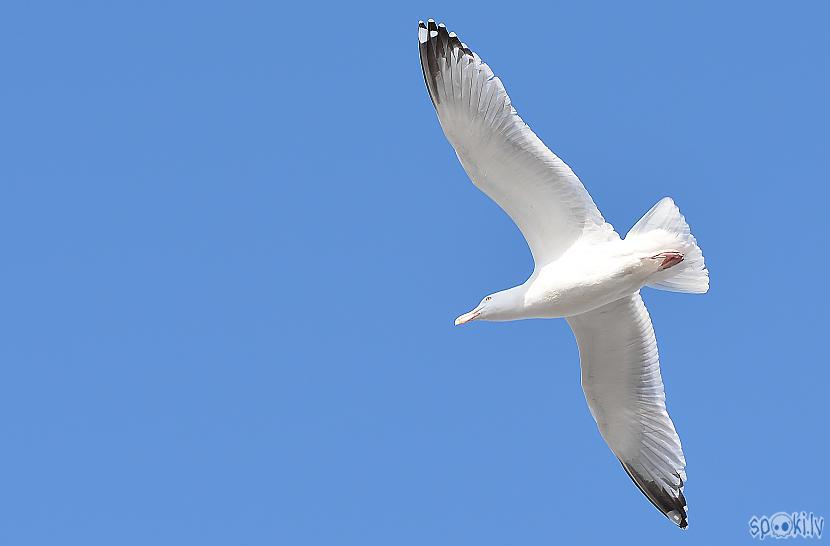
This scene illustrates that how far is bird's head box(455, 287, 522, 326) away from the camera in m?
12.4

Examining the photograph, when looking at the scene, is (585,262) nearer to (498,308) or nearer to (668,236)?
(668,236)

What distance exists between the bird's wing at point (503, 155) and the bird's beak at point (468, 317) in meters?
0.71

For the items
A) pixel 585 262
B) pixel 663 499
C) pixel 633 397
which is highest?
pixel 585 262

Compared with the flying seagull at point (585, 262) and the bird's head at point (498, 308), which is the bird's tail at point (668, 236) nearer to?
the flying seagull at point (585, 262)

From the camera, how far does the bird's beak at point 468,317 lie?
12.5 m

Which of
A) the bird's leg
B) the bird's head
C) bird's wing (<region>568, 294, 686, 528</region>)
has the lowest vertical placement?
bird's wing (<region>568, 294, 686, 528</region>)

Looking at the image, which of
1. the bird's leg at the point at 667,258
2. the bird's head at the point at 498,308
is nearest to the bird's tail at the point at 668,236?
the bird's leg at the point at 667,258

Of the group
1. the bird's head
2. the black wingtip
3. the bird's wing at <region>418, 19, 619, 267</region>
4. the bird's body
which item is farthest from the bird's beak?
the black wingtip

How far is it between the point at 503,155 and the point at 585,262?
1181 mm

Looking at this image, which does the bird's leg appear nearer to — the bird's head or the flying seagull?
the flying seagull

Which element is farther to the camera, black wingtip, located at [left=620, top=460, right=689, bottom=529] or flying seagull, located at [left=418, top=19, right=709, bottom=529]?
black wingtip, located at [left=620, top=460, right=689, bottom=529]

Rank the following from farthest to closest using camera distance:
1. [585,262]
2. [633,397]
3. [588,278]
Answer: [633,397]
[585,262]
[588,278]

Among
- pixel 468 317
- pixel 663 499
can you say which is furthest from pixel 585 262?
pixel 663 499

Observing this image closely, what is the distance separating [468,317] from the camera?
1252 cm
